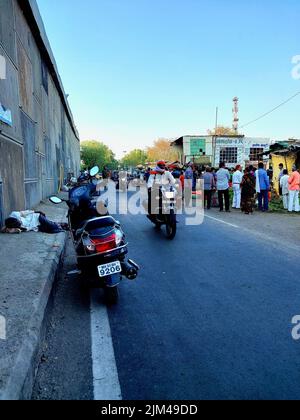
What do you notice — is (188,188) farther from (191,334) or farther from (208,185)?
(191,334)

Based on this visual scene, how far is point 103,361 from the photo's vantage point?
303 cm

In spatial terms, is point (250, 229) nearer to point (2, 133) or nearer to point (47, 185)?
point (2, 133)

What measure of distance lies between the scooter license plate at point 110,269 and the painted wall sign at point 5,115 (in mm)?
5183

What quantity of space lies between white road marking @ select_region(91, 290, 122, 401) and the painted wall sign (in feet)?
18.2

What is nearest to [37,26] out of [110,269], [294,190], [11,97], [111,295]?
[11,97]

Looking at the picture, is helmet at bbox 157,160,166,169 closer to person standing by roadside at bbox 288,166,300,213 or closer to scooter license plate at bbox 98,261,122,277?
scooter license plate at bbox 98,261,122,277

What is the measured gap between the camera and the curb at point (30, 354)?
2.39 meters

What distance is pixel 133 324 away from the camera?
3783mm

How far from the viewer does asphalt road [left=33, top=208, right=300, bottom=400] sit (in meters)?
2.66

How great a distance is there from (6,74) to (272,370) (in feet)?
28.0

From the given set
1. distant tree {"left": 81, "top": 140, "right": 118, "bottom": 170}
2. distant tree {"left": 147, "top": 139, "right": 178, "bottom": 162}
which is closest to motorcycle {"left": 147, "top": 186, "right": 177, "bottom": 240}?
distant tree {"left": 147, "top": 139, "right": 178, "bottom": 162}

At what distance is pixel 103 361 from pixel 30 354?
1.95 feet

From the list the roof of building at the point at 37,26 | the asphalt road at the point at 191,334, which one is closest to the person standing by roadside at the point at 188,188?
the roof of building at the point at 37,26
